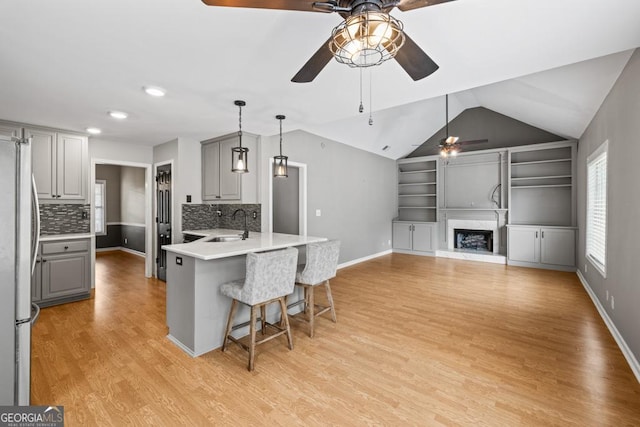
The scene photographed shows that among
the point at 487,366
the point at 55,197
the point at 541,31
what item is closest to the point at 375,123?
the point at 541,31

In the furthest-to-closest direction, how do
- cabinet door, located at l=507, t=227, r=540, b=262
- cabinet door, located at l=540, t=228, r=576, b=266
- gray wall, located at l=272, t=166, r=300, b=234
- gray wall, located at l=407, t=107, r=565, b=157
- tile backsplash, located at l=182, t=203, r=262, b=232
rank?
gray wall, located at l=407, t=107, r=565, b=157, cabinet door, located at l=507, t=227, r=540, b=262, cabinet door, located at l=540, t=228, r=576, b=266, gray wall, located at l=272, t=166, r=300, b=234, tile backsplash, located at l=182, t=203, r=262, b=232

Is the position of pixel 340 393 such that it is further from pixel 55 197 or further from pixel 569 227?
pixel 569 227

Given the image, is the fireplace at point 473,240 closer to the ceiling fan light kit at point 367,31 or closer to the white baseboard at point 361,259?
the white baseboard at point 361,259

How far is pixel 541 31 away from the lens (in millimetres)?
1791

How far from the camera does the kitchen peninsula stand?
2535 millimetres

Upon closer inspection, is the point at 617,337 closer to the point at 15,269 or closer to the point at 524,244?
the point at 524,244

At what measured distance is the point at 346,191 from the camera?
6230 mm

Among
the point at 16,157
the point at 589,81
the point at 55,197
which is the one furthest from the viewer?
the point at 55,197

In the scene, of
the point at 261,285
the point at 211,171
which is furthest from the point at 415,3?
the point at 211,171

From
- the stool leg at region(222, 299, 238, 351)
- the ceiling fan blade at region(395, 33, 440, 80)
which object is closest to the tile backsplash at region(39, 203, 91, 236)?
the stool leg at region(222, 299, 238, 351)

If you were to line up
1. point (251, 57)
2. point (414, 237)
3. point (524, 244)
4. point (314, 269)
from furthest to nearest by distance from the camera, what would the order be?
point (414, 237), point (524, 244), point (314, 269), point (251, 57)

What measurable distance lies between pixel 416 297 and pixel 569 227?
3724 mm

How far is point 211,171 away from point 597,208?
218 inches

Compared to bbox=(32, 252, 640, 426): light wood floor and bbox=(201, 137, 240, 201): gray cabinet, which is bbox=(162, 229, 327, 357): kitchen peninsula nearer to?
bbox=(32, 252, 640, 426): light wood floor
